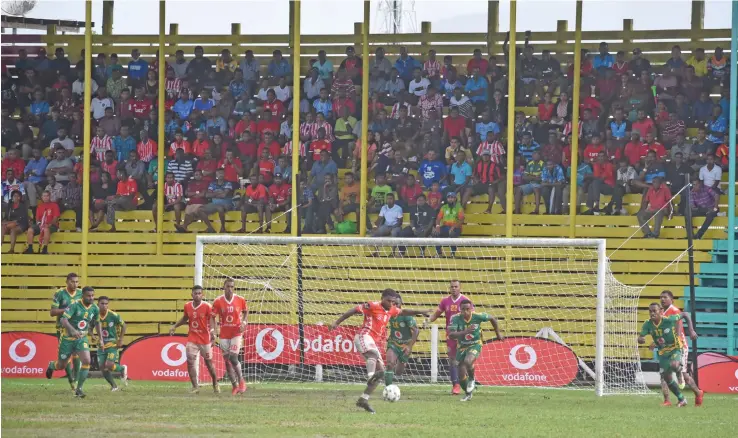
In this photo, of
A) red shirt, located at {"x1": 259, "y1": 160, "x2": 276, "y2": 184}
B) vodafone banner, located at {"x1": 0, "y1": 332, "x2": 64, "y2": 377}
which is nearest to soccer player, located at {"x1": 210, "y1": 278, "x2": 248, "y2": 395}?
vodafone banner, located at {"x1": 0, "y1": 332, "x2": 64, "y2": 377}

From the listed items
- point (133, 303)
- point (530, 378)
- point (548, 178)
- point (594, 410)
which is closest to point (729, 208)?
point (548, 178)

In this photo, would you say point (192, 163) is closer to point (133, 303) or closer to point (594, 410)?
point (133, 303)

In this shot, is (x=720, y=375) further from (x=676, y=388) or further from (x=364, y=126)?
(x=364, y=126)

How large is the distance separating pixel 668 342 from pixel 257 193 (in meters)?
10.9

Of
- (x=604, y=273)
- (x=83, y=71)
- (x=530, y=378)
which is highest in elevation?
(x=83, y=71)

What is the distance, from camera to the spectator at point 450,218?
2541 centimetres

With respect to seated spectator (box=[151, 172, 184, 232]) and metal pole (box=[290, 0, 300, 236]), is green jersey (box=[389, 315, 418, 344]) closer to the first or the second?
metal pole (box=[290, 0, 300, 236])

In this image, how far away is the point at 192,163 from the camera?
1070 inches

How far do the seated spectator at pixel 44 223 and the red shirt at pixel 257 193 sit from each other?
178 inches

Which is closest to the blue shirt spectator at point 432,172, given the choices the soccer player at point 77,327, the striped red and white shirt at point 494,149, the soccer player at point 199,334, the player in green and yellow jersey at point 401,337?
the striped red and white shirt at point 494,149

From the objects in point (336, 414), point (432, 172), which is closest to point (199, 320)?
point (336, 414)

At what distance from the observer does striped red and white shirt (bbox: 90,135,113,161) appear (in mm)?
27375

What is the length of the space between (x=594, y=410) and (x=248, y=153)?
12020mm

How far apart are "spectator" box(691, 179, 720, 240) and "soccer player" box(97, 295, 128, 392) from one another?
12.3 metres
